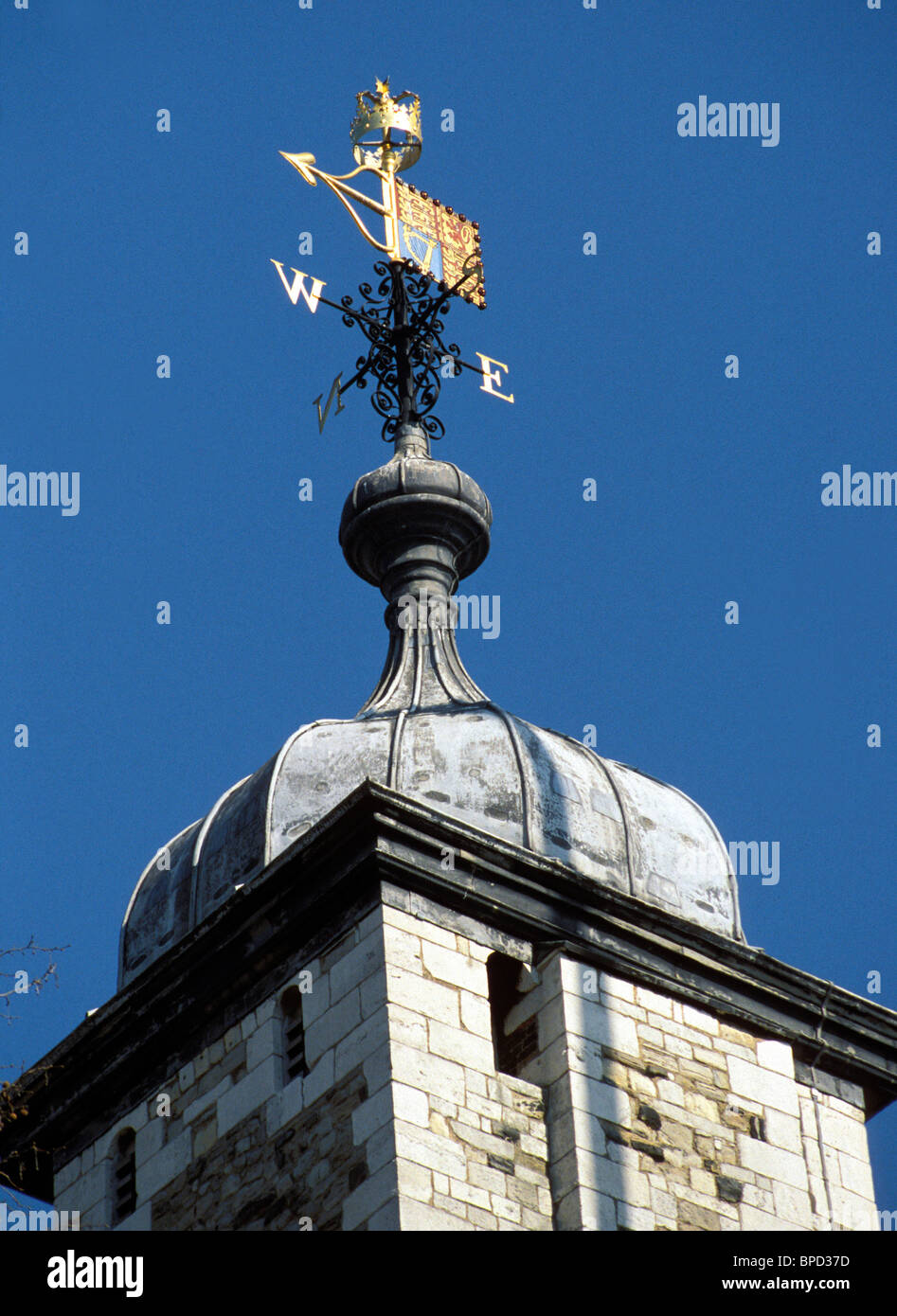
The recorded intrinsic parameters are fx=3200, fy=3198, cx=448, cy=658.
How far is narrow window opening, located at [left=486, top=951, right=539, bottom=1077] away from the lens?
22.2 metres

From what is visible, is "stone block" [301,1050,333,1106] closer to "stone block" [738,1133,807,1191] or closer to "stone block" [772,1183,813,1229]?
"stone block" [738,1133,807,1191]

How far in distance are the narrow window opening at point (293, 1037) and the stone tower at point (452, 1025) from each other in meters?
0.02

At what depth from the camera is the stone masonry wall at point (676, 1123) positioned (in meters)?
21.5

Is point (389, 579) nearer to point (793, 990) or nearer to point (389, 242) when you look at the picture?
point (389, 242)

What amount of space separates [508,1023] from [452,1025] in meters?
0.96

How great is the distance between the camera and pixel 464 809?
2325 centimetres

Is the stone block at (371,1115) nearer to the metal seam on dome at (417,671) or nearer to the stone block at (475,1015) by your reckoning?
the stone block at (475,1015)

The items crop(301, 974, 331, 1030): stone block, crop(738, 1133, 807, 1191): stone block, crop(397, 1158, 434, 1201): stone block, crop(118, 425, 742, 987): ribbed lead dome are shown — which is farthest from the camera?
crop(118, 425, 742, 987): ribbed lead dome

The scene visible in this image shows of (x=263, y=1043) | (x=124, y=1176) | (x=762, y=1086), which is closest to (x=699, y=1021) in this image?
(x=762, y=1086)

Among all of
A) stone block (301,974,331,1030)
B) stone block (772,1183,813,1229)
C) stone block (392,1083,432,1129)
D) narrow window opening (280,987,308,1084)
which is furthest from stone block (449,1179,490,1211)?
stone block (772,1183,813,1229)

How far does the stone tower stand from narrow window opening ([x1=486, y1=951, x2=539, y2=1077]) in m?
0.02

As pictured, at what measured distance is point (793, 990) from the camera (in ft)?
77.5
